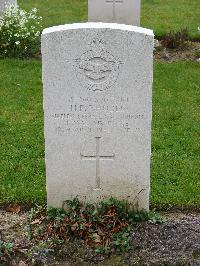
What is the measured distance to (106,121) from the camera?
16.6 feet

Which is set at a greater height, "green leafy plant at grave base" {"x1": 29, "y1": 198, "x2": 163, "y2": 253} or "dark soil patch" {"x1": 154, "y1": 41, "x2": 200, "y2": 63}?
"dark soil patch" {"x1": 154, "y1": 41, "x2": 200, "y2": 63}

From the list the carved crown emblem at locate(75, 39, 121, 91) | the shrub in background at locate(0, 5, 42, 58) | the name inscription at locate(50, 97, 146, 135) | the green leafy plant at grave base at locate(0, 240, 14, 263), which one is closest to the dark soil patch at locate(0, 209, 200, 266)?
the green leafy plant at grave base at locate(0, 240, 14, 263)

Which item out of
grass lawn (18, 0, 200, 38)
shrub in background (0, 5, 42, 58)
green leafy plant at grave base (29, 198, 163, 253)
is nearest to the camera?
green leafy plant at grave base (29, 198, 163, 253)

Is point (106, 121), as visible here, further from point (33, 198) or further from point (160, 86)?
point (160, 86)

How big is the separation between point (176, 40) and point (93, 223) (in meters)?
6.56

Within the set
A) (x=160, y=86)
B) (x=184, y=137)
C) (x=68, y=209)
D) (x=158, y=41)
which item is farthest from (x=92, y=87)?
(x=158, y=41)

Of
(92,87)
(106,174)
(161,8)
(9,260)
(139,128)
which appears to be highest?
(161,8)

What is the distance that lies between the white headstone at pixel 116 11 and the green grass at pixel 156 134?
190cm

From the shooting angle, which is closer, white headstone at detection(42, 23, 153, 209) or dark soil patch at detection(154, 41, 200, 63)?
white headstone at detection(42, 23, 153, 209)

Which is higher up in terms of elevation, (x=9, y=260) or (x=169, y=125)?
(x=169, y=125)

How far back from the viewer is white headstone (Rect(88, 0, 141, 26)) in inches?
455

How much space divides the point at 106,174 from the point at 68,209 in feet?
1.56

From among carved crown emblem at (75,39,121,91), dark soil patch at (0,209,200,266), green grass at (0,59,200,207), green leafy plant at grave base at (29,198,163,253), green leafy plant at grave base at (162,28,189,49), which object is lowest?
dark soil patch at (0,209,200,266)

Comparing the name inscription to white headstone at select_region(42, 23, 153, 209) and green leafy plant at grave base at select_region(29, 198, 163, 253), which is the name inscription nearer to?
white headstone at select_region(42, 23, 153, 209)
